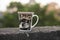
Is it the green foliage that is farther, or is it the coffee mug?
the green foliage

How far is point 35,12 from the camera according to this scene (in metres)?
1.04

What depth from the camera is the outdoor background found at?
1039 millimetres

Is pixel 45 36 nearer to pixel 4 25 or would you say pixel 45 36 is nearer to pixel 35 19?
pixel 35 19

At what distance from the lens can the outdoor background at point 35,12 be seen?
1.04m

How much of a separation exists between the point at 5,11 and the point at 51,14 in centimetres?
37

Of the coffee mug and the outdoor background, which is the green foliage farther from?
the coffee mug

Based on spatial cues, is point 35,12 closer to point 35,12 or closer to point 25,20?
point 35,12

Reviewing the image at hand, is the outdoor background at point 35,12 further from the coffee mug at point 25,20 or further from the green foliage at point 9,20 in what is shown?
the coffee mug at point 25,20

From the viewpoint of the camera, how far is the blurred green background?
1.04 metres

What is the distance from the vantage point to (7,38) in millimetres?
788

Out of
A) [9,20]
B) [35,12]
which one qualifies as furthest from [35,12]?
[9,20]

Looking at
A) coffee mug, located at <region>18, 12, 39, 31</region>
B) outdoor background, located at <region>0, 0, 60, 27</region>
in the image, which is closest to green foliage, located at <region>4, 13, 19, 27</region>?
outdoor background, located at <region>0, 0, 60, 27</region>

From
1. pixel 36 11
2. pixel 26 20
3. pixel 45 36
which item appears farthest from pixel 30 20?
pixel 36 11

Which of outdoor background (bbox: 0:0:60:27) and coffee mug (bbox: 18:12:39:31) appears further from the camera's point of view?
outdoor background (bbox: 0:0:60:27)
